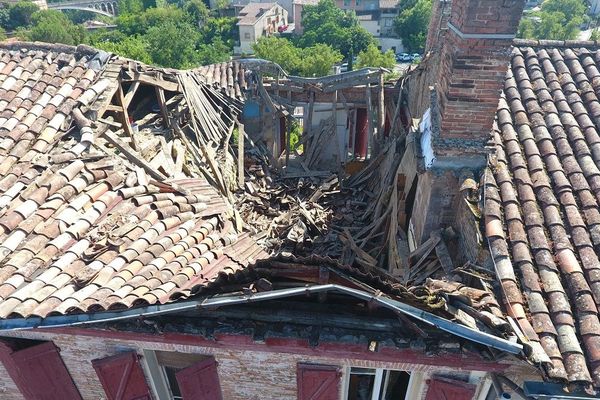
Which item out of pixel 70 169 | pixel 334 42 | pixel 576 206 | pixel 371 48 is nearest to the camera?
pixel 576 206

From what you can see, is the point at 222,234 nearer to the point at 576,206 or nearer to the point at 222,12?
the point at 576,206

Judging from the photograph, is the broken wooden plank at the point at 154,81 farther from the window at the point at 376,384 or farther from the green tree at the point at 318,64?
the green tree at the point at 318,64

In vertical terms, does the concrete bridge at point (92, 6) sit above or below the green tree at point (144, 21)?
above

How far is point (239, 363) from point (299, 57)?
42.1m

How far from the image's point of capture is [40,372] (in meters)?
5.43

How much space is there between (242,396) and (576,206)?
5048mm

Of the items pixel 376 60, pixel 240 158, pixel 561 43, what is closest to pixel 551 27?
pixel 376 60

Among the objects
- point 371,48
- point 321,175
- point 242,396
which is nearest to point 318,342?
point 242,396

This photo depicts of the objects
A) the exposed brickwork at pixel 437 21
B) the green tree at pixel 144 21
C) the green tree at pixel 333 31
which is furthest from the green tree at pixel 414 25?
the exposed brickwork at pixel 437 21

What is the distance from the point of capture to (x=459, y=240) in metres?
5.66

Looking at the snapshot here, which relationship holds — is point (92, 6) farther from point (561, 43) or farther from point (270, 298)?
point (270, 298)

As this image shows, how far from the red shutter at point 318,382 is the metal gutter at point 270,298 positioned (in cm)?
142

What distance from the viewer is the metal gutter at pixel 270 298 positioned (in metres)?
3.65

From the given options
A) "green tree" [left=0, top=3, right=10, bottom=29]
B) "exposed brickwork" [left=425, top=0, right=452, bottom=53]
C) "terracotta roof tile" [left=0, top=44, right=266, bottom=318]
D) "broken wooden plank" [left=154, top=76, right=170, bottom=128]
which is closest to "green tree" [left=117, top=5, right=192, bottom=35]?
"green tree" [left=0, top=3, right=10, bottom=29]
